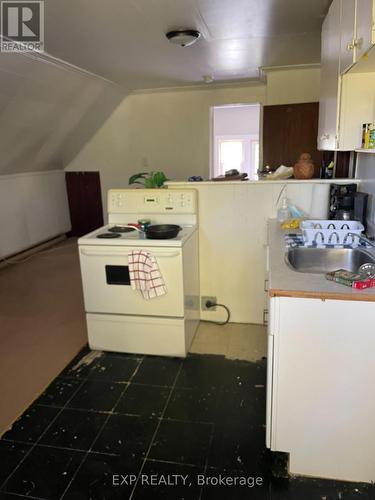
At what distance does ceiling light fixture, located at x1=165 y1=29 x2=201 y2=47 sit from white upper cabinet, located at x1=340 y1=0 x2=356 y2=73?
1284mm

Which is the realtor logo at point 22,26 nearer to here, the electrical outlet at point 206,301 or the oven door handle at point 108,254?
the oven door handle at point 108,254

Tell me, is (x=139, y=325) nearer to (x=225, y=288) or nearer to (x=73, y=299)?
(x=225, y=288)

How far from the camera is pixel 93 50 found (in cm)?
316

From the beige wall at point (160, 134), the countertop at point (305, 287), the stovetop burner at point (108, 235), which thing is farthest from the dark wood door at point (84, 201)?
the countertop at point (305, 287)

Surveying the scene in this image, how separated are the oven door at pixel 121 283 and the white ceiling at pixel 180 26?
151 centimetres

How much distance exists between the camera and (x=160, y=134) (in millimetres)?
5227

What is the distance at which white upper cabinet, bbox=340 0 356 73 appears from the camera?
5.21ft

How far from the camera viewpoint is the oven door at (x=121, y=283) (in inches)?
90.9

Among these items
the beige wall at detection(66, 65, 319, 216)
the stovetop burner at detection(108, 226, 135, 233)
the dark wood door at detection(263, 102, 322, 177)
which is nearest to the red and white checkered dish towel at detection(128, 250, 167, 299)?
the stovetop burner at detection(108, 226, 135, 233)

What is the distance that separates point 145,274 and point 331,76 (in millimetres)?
1589

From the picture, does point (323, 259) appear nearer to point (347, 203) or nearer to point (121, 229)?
point (347, 203)

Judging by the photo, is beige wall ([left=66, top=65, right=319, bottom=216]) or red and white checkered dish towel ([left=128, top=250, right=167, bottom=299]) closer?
red and white checkered dish towel ([left=128, top=250, right=167, bottom=299])

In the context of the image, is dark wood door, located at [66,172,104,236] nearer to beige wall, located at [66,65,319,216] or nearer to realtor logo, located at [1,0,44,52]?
beige wall, located at [66,65,319,216]

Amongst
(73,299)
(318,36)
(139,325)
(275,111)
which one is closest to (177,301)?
(139,325)
